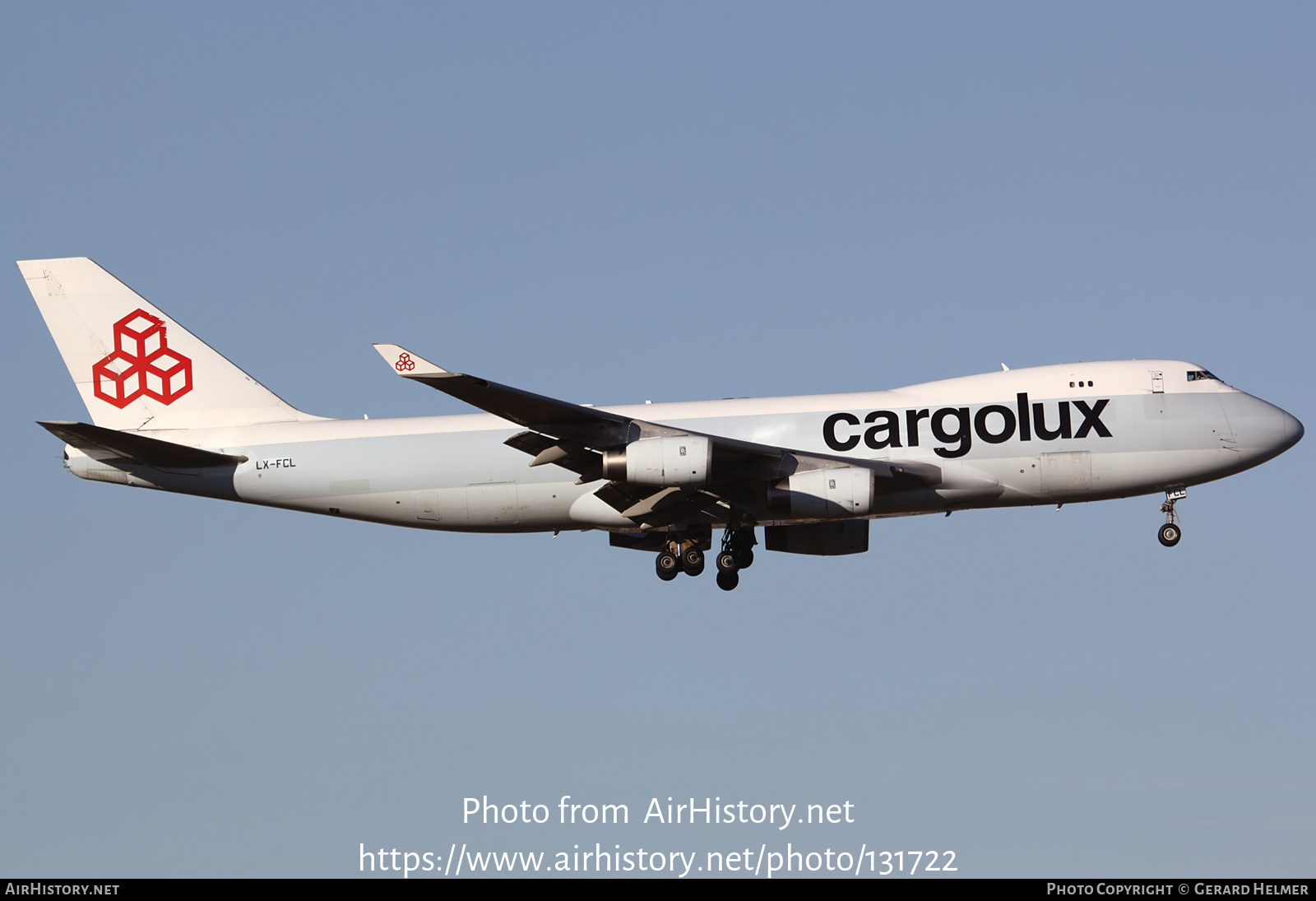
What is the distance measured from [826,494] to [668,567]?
554cm

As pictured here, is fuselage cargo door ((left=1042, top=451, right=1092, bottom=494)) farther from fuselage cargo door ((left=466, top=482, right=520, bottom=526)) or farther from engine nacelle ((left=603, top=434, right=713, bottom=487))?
fuselage cargo door ((left=466, top=482, right=520, bottom=526))

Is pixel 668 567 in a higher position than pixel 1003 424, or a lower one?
lower

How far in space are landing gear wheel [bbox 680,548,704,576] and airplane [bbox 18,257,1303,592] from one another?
0.05 metres

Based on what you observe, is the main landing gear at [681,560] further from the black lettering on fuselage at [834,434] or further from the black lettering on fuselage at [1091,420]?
the black lettering on fuselage at [1091,420]

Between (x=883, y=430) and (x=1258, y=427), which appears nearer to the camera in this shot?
(x=883, y=430)

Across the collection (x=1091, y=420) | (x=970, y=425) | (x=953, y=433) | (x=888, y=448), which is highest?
(x=1091, y=420)

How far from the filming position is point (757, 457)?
3703 centimetres

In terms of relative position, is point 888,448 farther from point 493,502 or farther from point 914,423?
point 493,502

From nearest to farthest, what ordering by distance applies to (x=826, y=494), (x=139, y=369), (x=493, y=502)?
(x=826, y=494) < (x=493, y=502) < (x=139, y=369)

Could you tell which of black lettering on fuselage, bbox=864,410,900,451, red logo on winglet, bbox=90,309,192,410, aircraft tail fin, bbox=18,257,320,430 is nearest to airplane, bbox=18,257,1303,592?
black lettering on fuselage, bbox=864,410,900,451

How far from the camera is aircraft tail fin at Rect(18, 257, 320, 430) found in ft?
136

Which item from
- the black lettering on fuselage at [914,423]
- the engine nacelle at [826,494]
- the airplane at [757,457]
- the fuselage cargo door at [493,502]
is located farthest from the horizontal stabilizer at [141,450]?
the black lettering on fuselage at [914,423]

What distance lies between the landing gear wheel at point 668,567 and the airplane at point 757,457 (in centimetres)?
8

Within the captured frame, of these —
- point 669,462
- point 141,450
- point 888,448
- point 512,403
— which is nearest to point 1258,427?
point 888,448
